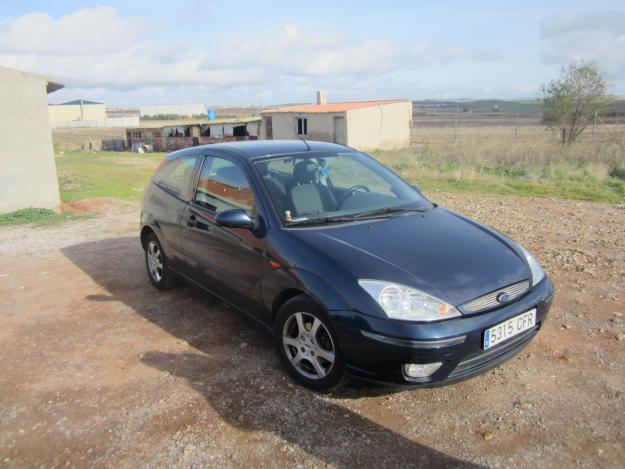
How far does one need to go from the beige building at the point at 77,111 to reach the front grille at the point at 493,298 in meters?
106

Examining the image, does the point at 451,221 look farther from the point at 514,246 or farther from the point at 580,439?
the point at 580,439

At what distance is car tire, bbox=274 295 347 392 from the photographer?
3.17 m

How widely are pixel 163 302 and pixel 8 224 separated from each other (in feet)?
19.8

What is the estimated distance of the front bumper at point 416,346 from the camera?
9.37ft

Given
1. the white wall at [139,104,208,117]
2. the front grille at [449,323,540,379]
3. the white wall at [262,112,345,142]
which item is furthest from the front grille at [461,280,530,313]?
the white wall at [139,104,208,117]

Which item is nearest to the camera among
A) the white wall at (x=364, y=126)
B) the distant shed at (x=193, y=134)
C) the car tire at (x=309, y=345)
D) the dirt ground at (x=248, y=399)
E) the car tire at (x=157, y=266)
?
the dirt ground at (x=248, y=399)

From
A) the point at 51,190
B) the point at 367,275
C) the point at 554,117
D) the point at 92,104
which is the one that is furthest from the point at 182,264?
the point at 92,104

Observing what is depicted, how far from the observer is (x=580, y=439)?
2900mm

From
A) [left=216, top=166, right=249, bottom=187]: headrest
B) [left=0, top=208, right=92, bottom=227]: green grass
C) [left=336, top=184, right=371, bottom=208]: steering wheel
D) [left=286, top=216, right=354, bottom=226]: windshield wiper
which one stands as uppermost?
[left=216, top=166, right=249, bottom=187]: headrest

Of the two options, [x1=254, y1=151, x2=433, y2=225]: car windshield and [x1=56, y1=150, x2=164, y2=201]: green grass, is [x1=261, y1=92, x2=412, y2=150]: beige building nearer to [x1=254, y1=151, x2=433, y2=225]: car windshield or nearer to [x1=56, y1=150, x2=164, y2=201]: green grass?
[x1=56, y1=150, x2=164, y2=201]: green grass

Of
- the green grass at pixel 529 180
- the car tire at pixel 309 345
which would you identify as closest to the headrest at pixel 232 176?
the car tire at pixel 309 345

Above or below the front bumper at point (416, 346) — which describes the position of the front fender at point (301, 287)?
above

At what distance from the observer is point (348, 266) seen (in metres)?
3.14

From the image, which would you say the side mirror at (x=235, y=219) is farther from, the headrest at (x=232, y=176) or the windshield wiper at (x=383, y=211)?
the windshield wiper at (x=383, y=211)
